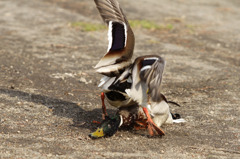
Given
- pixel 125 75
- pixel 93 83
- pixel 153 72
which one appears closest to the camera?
pixel 153 72

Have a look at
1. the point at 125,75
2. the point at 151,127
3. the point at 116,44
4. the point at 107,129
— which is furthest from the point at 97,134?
the point at 116,44

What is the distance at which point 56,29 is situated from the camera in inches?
476

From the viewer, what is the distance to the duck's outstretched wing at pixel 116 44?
4938mm

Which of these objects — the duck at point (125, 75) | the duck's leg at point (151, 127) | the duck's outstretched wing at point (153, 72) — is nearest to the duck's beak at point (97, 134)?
the duck at point (125, 75)

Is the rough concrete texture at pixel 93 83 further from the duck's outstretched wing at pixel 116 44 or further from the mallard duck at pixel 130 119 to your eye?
the duck's outstretched wing at pixel 116 44

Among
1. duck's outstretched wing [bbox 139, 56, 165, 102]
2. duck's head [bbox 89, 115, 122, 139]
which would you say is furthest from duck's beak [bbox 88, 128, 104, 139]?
duck's outstretched wing [bbox 139, 56, 165, 102]

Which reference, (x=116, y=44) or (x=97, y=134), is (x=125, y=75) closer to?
(x=116, y=44)

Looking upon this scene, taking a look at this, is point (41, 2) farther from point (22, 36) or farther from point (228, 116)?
point (228, 116)

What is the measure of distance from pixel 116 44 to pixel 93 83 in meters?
2.50

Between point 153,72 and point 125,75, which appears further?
point 125,75

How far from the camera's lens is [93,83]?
7422 millimetres

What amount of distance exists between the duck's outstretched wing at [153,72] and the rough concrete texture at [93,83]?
742mm

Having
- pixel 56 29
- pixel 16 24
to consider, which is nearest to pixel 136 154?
pixel 56 29

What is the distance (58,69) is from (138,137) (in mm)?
3554
